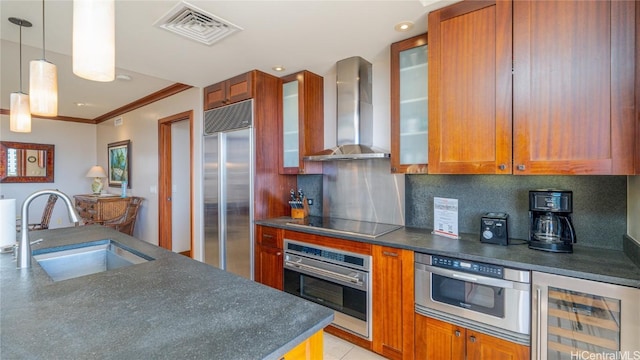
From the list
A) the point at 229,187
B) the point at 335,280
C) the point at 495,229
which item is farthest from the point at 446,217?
the point at 229,187

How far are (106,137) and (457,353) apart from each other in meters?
6.99

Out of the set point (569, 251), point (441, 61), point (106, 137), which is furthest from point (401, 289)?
point (106, 137)

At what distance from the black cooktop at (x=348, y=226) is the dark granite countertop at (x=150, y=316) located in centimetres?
114

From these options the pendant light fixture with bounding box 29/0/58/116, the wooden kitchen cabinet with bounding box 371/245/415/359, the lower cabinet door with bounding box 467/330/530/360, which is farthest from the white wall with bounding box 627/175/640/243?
the pendant light fixture with bounding box 29/0/58/116

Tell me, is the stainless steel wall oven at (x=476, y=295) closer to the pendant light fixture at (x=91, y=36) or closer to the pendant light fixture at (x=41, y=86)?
the pendant light fixture at (x=91, y=36)

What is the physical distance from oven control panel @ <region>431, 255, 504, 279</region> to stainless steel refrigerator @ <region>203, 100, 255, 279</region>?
1.82 m

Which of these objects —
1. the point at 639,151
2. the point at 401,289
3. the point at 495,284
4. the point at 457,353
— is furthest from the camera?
the point at 401,289

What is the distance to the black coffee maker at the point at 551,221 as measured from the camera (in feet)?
5.36

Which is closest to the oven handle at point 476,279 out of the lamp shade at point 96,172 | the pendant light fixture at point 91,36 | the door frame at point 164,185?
the pendant light fixture at point 91,36

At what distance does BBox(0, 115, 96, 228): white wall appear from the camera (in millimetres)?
5465

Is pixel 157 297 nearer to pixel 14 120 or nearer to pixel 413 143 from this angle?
pixel 413 143

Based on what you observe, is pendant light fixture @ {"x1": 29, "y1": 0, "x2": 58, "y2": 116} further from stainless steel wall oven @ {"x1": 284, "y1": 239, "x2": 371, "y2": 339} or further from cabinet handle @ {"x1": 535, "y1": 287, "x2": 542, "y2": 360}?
cabinet handle @ {"x1": 535, "y1": 287, "x2": 542, "y2": 360}

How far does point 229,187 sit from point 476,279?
96.7 inches

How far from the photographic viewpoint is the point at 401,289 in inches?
75.7
